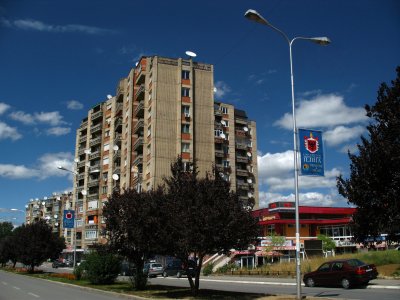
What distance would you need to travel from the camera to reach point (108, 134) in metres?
85.8

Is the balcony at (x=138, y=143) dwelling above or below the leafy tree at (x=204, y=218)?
above

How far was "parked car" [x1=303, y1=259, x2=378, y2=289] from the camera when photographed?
2412 centimetres

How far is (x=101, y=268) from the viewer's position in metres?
28.0

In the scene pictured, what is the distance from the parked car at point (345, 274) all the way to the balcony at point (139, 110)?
4567 cm

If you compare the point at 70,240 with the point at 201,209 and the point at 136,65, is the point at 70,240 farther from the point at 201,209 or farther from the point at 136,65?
the point at 201,209

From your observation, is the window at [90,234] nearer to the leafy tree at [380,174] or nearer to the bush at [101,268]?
the bush at [101,268]

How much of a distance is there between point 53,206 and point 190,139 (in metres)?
96.6

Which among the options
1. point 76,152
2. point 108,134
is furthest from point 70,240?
point 108,134

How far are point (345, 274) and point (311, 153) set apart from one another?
35.7 feet

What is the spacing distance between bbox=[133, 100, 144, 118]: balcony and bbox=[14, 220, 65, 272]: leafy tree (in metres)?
24.9

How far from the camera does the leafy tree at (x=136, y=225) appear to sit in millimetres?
20734

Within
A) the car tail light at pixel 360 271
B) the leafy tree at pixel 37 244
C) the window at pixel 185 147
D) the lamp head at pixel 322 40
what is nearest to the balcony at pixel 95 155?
the window at pixel 185 147

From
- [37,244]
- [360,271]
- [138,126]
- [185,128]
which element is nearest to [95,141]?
[138,126]

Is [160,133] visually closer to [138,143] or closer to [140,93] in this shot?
[138,143]
